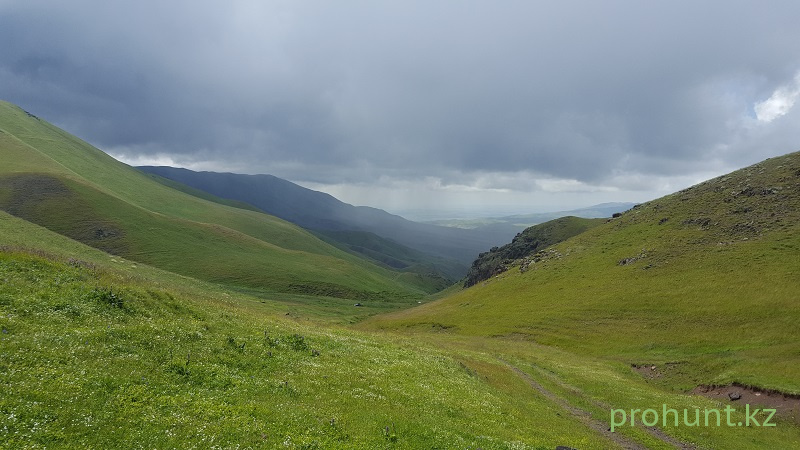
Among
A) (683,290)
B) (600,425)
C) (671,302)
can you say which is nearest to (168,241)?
(671,302)

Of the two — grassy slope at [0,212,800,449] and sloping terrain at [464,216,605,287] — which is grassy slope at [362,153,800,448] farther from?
sloping terrain at [464,216,605,287]

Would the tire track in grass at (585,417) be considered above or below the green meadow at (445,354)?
below

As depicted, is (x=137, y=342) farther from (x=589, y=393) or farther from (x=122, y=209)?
(x=122, y=209)

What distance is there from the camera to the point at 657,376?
44.6 metres

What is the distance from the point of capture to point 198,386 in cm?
1689

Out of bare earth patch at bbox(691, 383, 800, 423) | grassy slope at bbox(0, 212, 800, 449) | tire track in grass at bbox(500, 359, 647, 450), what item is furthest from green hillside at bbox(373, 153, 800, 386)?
grassy slope at bbox(0, 212, 800, 449)

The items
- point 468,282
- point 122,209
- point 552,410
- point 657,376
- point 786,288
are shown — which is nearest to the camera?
point 552,410

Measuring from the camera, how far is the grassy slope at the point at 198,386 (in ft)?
42.4

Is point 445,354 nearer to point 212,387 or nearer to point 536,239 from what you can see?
point 212,387

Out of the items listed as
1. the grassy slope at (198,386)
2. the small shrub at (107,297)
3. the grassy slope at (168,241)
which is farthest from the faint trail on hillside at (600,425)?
the grassy slope at (168,241)

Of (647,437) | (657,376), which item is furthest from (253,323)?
(657,376)

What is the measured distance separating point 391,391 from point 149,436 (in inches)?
476

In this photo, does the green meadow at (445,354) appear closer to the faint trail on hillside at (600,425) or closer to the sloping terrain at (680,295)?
the faint trail on hillside at (600,425)


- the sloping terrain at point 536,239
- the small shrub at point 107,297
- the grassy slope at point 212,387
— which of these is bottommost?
the grassy slope at point 212,387
